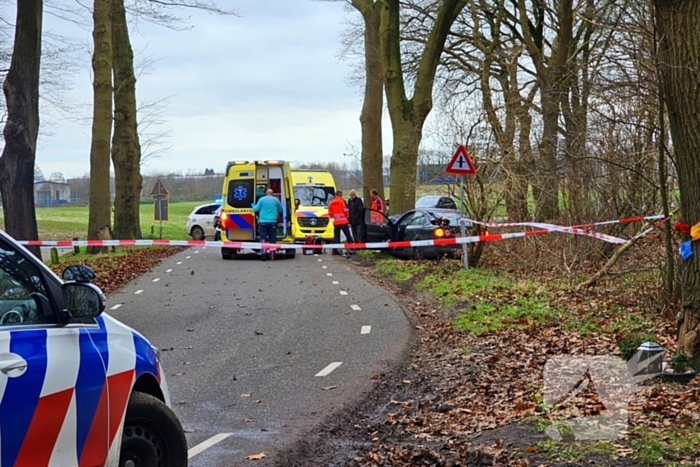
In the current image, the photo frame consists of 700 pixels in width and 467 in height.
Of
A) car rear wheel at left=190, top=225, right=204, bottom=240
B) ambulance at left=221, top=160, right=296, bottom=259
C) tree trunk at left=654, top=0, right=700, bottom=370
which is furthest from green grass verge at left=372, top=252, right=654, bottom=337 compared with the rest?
car rear wheel at left=190, top=225, right=204, bottom=240

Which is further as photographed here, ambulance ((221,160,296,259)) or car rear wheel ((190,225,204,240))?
car rear wheel ((190,225,204,240))

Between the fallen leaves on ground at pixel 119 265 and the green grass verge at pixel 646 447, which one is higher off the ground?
the green grass verge at pixel 646 447

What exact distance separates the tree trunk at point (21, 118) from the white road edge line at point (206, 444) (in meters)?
10.8

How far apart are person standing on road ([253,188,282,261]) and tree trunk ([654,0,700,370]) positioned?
18.2m

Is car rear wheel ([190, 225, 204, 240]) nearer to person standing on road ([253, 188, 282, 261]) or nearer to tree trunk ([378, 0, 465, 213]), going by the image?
person standing on road ([253, 188, 282, 261])

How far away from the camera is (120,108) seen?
100 feet

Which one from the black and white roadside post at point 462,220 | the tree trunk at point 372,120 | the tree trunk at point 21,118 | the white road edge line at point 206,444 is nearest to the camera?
the white road edge line at point 206,444

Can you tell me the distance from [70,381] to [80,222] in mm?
67567

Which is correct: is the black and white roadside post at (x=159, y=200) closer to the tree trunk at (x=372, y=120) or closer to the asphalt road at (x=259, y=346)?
the tree trunk at (x=372, y=120)

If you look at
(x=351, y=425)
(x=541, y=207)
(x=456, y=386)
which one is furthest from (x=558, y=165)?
(x=351, y=425)

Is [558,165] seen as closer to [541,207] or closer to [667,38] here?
[541,207]

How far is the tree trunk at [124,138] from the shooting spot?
99.6 feet

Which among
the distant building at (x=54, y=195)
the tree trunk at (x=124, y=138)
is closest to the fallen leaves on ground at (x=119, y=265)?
the tree trunk at (x=124, y=138)

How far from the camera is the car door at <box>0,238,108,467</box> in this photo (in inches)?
150
